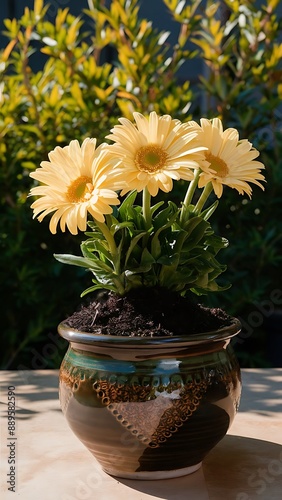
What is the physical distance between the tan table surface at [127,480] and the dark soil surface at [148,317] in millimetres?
205

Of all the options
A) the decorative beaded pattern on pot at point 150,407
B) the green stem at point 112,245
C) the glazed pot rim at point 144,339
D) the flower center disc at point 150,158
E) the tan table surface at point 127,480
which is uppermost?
the flower center disc at point 150,158

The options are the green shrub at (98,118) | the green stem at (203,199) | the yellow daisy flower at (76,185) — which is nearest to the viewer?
the yellow daisy flower at (76,185)

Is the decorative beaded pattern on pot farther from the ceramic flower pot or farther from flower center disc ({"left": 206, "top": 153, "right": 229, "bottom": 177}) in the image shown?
flower center disc ({"left": 206, "top": 153, "right": 229, "bottom": 177})

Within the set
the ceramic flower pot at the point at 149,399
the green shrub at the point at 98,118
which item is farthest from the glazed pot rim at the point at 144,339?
the green shrub at the point at 98,118

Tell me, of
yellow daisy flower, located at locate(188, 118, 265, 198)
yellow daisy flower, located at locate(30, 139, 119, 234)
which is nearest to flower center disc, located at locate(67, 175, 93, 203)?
yellow daisy flower, located at locate(30, 139, 119, 234)

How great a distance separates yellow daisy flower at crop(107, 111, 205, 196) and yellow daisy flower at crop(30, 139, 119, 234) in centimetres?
2

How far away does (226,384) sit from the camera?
0.97 meters

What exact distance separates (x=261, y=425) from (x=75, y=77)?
1.71 meters

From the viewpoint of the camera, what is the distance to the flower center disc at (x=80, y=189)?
920mm

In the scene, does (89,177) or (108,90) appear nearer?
(89,177)

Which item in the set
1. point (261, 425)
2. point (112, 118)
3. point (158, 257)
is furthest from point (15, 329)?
point (158, 257)

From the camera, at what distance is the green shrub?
247cm

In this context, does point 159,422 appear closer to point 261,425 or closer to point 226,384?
point 226,384

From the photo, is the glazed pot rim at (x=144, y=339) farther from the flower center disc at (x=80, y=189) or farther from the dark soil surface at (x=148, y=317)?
the flower center disc at (x=80, y=189)
